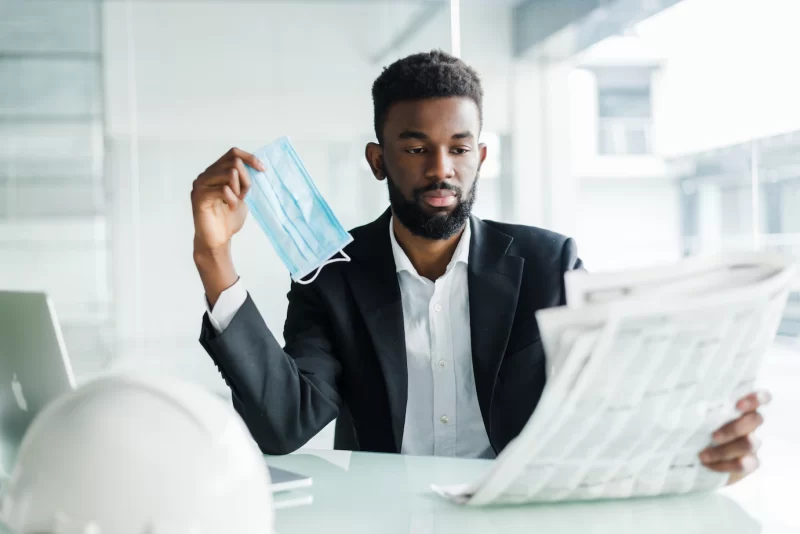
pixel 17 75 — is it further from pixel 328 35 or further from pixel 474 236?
pixel 474 236

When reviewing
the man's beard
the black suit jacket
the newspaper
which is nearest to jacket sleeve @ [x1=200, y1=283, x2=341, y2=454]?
the black suit jacket

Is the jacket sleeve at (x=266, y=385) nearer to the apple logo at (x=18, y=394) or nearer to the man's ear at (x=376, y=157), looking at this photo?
the apple logo at (x=18, y=394)

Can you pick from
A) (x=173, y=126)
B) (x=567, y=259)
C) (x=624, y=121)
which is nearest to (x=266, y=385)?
(x=567, y=259)

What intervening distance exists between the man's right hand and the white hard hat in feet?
2.24

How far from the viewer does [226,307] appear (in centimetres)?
124

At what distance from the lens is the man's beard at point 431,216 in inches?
60.0

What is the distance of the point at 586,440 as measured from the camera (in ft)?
2.52

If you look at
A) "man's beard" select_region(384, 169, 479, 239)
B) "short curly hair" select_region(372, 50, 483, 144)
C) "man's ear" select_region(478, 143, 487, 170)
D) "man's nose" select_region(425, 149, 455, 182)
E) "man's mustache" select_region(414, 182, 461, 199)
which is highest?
"short curly hair" select_region(372, 50, 483, 144)

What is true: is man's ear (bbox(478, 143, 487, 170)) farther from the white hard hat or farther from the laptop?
the white hard hat

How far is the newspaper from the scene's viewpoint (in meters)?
0.68

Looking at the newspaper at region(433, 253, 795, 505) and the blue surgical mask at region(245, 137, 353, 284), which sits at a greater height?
the blue surgical mask at region(245, 137, 353, 284)

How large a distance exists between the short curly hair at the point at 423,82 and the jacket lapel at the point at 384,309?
250 mm

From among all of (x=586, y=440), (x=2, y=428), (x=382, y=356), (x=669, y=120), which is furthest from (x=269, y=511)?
(x=669, y=120)

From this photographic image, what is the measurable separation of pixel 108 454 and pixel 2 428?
0.68 meters
